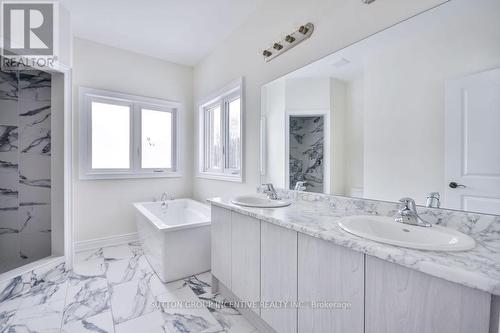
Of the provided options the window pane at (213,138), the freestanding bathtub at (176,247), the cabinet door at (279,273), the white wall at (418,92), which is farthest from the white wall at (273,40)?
the cabinet door at (279,273)

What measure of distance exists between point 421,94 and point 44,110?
11.4 feet

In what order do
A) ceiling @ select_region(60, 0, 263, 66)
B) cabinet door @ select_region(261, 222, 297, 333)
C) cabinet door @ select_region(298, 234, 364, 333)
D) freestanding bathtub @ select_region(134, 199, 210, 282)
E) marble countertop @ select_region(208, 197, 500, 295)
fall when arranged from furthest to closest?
ceiling @ select_region(60, 0, 263, 66) < freestanding bathtub @ select_region(134, 199, 210, 282) < cabinet door @ select_region(261, 222, 297, 333) < cabinet door @ select_region(298, 234, 364, 333) < marble countertop @ select_region(208, 197, 500, 295)

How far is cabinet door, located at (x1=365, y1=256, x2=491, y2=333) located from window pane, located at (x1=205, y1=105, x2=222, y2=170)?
2.57m

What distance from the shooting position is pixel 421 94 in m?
1.16

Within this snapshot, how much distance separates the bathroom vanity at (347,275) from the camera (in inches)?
25.5

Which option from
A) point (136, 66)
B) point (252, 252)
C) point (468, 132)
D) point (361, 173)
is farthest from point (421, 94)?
point (136, 66)

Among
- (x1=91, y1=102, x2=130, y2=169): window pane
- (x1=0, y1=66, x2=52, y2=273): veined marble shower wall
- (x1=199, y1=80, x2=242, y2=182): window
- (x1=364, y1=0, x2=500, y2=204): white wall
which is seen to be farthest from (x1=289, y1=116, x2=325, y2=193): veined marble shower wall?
(x1=0, y1=66, x2=52, y2=273): veined marble shower wall

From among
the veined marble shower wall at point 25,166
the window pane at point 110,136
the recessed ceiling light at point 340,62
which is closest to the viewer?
the recessed ceiling light at point 340,62

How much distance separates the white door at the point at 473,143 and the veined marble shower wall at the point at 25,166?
11.6 ft

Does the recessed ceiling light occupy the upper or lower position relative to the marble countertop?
upper

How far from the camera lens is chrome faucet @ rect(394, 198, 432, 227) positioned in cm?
106

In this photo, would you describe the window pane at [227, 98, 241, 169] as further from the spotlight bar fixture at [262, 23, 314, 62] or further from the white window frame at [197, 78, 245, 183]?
the spotlight bar fixture at [262, 23, 314, 62]

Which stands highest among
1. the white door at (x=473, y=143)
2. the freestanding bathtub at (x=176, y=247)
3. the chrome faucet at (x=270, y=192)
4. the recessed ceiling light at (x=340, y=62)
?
the recessed ceiling light at (x=340, y=62)

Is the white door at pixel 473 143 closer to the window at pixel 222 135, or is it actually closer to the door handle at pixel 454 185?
the door handle at pixel 454 185
